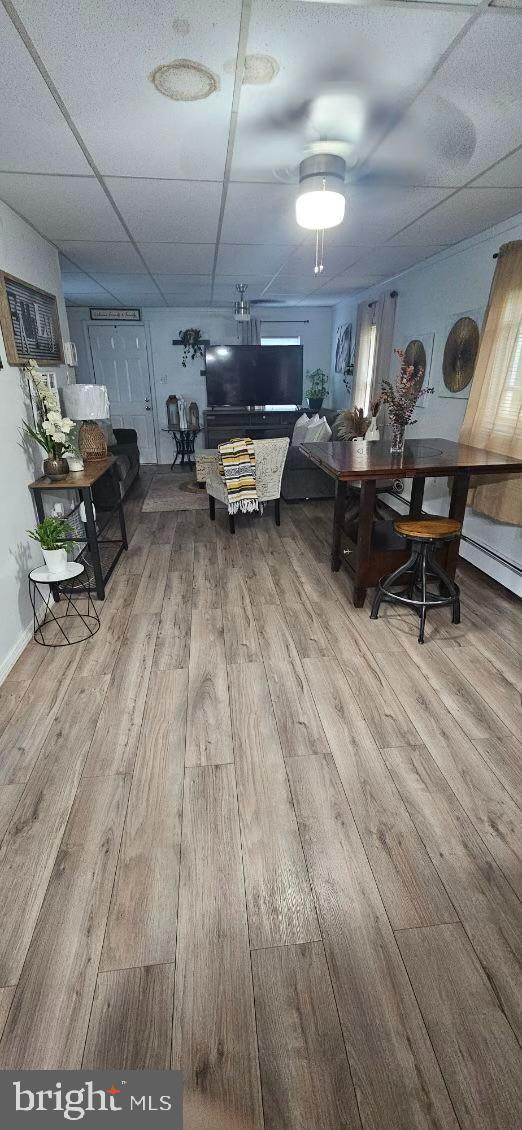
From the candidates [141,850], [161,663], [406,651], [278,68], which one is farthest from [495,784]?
[278,68]

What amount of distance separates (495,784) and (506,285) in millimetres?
2827

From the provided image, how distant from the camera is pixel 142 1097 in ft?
3.16

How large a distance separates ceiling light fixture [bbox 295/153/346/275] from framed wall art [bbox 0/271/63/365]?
1568 mm

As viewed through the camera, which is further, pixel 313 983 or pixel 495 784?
pixel 495 784

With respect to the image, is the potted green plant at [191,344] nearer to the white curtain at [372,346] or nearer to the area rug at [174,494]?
the area rug at [174,494]

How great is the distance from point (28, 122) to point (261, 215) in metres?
1.47

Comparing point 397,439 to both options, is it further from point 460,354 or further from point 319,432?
point 319,432

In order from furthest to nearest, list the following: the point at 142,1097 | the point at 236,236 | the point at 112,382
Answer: the point at 112,382 → the point at 236,236 → the point at 142,1097

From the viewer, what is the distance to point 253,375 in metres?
7.24

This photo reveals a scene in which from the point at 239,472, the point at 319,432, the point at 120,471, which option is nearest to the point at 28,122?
the point at 239,472

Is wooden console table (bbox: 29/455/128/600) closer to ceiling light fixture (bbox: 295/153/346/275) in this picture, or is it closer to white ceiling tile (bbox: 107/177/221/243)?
white ceiling tile (bbox: 107/177/221/243)

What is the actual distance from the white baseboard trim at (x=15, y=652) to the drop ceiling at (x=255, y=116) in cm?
218

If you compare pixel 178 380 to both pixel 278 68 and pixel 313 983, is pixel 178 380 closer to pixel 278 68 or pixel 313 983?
pixel 278 68

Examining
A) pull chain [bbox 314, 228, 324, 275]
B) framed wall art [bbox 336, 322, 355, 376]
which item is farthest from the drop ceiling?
framed wall art [bbox 336, 322, 355, 376]
